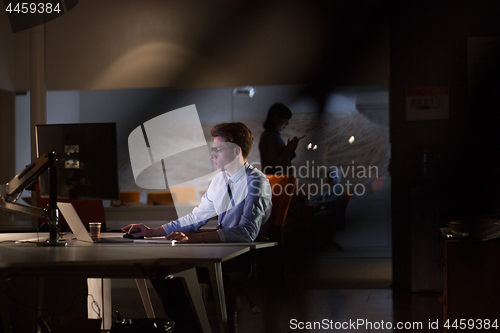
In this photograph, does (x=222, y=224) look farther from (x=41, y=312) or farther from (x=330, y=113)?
(x=330, y=113)

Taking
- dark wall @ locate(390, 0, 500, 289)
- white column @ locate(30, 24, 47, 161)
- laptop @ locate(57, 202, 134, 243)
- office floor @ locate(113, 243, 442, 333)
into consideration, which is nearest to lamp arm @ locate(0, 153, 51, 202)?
laptop @ locate(57, 202, 134, 243)

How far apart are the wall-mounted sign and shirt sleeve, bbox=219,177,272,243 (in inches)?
87.9

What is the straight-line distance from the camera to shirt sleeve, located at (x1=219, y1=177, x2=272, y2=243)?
87.3 inches

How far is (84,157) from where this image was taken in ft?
6.97

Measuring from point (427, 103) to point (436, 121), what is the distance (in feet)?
0.57

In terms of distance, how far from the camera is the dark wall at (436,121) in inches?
161

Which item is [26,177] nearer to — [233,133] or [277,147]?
[233,133]

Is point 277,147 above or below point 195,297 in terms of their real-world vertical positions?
above

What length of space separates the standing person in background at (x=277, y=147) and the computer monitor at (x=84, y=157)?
242cm

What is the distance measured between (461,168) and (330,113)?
121cm

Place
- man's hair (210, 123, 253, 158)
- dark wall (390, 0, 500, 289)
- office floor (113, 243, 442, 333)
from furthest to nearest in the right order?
1. dark wall (390, 0, 500, 289)
2. office floor (113, 243, 442, 333)
3. man's hair (210, 123, 253, 158)

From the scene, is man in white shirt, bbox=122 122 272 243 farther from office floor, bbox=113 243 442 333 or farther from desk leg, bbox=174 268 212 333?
office floor, bbox=113 243 442 333

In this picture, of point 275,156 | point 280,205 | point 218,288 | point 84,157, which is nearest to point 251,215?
point 280,205

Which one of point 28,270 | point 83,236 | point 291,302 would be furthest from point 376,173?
point 28,270
